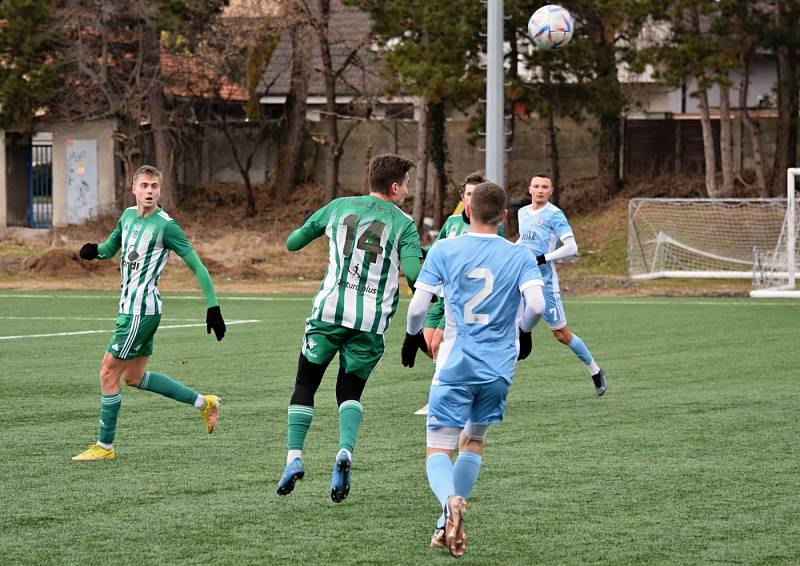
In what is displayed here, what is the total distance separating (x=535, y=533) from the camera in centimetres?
637

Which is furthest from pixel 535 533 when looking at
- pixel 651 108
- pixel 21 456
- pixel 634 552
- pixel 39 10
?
pixel 651 108

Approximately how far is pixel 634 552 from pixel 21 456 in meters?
4.06

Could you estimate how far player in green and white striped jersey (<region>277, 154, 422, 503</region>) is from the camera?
707 cm

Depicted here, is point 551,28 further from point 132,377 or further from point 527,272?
point 527,272

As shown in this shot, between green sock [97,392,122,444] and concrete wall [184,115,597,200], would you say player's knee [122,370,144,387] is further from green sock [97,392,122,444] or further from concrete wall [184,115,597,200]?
concrete wall [184,115,597,200]

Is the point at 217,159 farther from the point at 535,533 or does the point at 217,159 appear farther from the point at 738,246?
the point at 535,533

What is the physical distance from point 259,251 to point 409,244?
75.8 feet

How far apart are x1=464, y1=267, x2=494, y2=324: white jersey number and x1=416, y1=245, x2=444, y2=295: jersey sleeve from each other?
0.14m

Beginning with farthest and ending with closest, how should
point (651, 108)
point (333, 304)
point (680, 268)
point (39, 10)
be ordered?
point (651, 108) → point (39, 10) → point (680, 268) → point (333, 304)

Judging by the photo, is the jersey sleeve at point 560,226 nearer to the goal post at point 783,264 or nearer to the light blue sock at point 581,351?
the light blue sock at point 581,351

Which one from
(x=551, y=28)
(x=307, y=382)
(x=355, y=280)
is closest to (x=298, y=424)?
(x=307, y=382)

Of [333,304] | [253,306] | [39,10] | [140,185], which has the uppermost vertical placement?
[39,10]

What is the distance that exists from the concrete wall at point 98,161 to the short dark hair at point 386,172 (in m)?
28.4

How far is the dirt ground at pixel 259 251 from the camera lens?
84.4 feet
